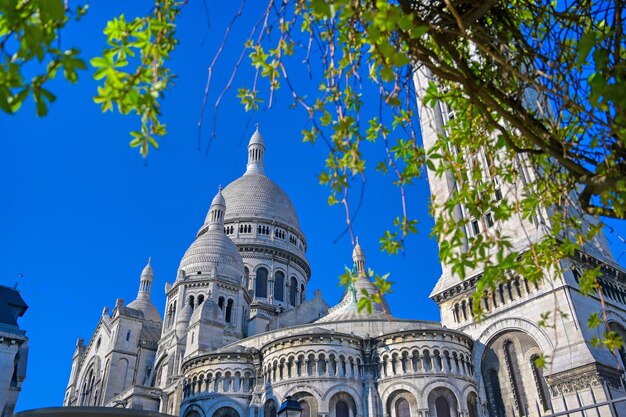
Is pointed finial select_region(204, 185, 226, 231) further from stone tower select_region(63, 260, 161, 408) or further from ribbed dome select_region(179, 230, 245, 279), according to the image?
stone tower select_region(63, 260, 161, 408)

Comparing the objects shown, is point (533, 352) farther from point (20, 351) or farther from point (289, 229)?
point (289, 229)

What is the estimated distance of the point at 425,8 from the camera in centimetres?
690

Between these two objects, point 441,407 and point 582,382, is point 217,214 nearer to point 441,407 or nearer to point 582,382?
point 441,407

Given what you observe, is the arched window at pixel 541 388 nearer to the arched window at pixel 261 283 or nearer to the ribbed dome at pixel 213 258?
the ribbed dome at pixel 213 258

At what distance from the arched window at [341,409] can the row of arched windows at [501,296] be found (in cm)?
827

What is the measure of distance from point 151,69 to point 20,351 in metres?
29.4

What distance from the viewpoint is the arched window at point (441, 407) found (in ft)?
89.5

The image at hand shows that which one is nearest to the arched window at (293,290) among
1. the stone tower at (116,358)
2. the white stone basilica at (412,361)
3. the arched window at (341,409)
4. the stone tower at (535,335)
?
the white stone basilica at (412,361)

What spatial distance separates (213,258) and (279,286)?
35.4 ft

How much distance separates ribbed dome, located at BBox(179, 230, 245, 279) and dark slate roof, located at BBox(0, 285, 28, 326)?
15.5 meters

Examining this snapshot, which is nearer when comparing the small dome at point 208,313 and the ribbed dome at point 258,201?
the small dome at point 208,313

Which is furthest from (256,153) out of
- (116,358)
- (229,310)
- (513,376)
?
(513,376)

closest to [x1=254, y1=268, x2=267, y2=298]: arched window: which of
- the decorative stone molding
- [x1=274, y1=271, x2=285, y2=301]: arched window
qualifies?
[x1=274, y1=271, x2=285, y2=301]: arched window

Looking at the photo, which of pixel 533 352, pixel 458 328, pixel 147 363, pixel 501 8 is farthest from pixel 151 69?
pixel 147 363
